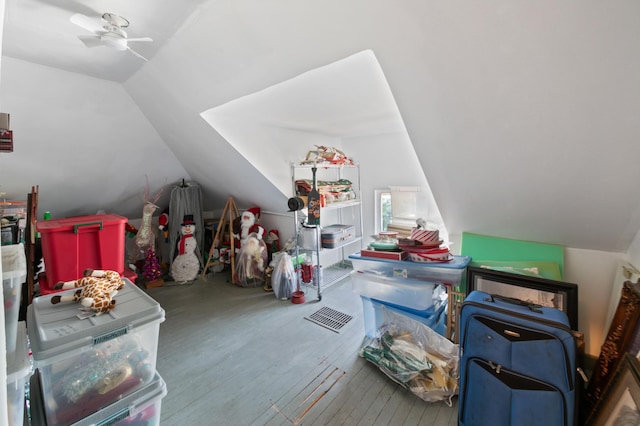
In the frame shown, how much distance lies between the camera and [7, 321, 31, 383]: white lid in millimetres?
745

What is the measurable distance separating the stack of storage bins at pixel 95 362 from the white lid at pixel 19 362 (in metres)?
0.02

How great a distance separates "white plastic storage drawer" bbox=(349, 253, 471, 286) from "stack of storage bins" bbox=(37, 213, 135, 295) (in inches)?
90.0

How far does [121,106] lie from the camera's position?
98.4 inches

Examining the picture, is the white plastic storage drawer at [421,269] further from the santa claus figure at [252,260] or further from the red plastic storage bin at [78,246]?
the red plastic storage bin at [78,246]

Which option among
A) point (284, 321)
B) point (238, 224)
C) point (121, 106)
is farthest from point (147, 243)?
point (284, 321)

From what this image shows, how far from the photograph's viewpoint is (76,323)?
0.97 m

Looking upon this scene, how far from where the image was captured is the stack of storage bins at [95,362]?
2.93ft

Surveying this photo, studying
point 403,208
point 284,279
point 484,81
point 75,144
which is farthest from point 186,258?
point 484,81

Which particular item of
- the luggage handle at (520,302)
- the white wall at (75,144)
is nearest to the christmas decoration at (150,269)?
the white wall at (75,144)

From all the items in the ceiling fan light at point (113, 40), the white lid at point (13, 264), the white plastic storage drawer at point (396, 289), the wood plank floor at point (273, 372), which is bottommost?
the wood plank floor at point (273, 372)

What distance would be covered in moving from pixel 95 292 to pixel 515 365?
1823mm

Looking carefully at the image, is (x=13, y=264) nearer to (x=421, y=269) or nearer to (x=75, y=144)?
(x=75, y=144)

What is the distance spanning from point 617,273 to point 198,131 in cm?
341

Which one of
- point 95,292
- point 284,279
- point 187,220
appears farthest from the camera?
point 187,220
